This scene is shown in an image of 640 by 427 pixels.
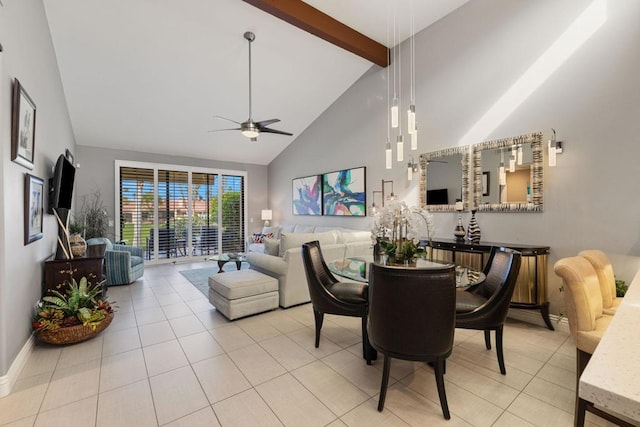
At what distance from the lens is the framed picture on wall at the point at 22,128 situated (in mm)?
2252

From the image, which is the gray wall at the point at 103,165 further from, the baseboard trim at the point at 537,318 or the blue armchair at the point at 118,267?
the baseboard trim at the point at 537,318

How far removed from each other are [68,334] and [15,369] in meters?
0.46

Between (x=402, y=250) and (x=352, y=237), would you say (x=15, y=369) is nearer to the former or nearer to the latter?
(x=402, y=250)

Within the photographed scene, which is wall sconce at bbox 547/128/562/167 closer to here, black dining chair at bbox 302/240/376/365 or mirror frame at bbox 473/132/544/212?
mirror frame at bbox 473/132/544/212

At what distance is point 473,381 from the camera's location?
2.21m

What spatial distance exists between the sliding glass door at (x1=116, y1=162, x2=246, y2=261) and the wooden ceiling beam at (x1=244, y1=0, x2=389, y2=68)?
4.86m

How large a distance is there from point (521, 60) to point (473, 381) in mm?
3659

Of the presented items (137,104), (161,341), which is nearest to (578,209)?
(161,341)

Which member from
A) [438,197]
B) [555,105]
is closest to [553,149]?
[555,105]

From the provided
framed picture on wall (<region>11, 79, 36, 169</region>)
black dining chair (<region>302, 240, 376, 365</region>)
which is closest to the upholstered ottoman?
black dining chair (<region>302, 240, 376, 365</region>)

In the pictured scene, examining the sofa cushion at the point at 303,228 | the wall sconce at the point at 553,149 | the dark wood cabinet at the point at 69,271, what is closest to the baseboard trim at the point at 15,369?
the dark wood cabinet at the point at 69,271

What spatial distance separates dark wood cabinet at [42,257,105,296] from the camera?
10.4ft

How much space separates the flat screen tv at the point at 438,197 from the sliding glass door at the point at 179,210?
560 cm

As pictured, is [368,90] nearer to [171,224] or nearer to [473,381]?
[473,381]
